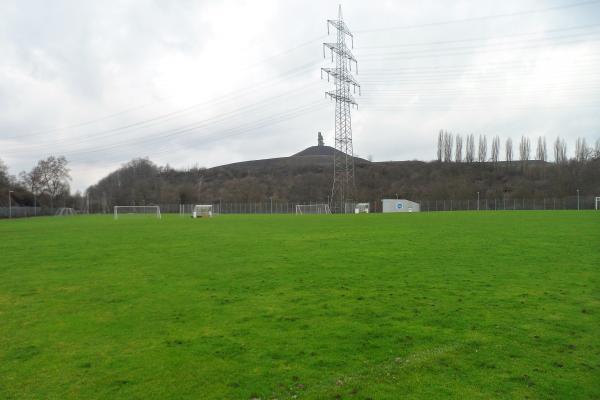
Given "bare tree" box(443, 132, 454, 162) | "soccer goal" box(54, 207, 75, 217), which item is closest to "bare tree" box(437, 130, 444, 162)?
"bare tree" box(443, 132, 454, 162)

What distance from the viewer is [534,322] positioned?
713 cm

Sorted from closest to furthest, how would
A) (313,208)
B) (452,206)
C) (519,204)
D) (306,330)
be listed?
(306,330) < (313,208) < (519,204) < (452,206)

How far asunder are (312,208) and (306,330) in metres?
89.5

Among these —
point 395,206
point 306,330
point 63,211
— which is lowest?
point 306,330

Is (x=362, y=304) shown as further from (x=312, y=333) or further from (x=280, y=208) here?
(x=280, y=208)

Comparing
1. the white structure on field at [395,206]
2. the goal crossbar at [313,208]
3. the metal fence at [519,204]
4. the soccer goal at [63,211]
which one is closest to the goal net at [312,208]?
the goal crossbar at [313,208]

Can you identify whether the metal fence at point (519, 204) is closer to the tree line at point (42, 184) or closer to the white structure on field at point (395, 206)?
the white structure on field at point (395, 206)

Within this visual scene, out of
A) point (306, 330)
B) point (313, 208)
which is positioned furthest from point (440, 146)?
point (306, 330)

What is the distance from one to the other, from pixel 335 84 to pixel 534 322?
60198 mm

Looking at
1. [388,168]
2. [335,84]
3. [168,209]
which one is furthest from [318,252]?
[388,168]

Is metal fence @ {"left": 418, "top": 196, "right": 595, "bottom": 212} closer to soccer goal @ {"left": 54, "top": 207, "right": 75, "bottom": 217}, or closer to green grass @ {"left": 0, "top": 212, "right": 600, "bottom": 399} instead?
soccer goal @ {"left": 54, "top": 207, "right": 75, "bottom": 217}

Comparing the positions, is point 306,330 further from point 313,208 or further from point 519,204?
point 519,204

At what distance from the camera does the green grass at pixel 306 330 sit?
507cm

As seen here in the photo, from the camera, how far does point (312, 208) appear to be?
96500 mm
